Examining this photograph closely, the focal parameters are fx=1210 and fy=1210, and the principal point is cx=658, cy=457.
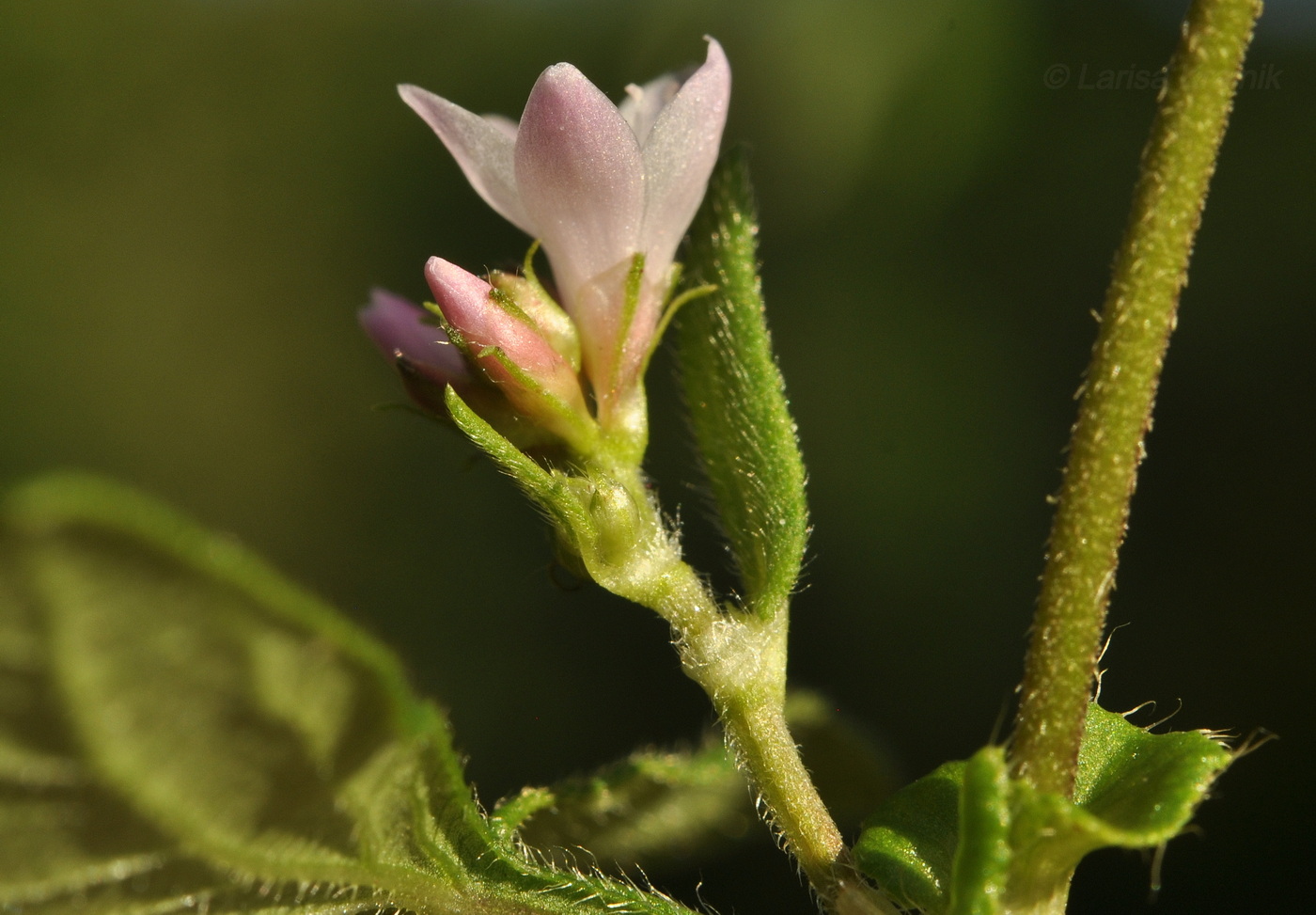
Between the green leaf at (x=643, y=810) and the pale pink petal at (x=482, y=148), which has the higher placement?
the pale pink petal at (x=482, y=148)

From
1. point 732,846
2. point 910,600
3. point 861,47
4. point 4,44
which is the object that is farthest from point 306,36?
point 732,846

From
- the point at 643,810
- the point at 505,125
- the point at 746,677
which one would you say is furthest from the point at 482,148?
the point at 643,810

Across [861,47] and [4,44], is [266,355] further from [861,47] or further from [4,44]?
[861,47]

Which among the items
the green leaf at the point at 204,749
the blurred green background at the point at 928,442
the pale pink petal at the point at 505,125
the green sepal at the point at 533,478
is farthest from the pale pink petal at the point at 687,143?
the blurred green background at the point at 928,442

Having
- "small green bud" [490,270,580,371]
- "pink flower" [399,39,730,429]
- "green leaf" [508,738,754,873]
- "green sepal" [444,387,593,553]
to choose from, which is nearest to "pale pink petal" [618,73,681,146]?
"pink flower" [399,39,730,429]

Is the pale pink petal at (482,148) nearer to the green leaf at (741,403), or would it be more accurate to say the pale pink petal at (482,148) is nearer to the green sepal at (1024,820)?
the green leaf at (741,403)

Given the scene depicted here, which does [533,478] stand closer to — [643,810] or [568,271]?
[568,271]

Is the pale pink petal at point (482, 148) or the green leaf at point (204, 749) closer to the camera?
the green leaf at point (204, 749)

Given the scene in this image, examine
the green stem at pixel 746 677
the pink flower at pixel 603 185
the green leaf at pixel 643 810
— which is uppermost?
the pink flower at pixel 603 185
